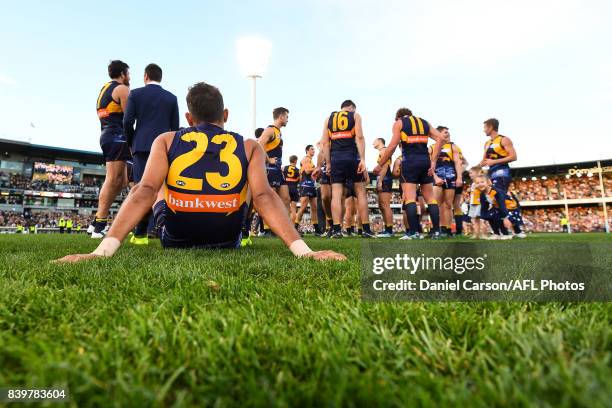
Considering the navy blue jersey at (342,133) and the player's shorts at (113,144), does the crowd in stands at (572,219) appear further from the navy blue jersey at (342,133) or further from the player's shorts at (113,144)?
the player's shorts at (113,144)

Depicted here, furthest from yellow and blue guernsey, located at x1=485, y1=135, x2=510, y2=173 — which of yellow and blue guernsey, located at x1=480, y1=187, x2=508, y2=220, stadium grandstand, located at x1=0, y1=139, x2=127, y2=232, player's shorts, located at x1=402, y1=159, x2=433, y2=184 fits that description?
stadium grandstand, located at x1=0, y1=139, x2=127, y2=232

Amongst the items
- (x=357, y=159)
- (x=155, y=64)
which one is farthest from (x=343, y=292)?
(x=357, y=159)

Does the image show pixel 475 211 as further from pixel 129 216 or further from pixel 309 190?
pixel 129 216

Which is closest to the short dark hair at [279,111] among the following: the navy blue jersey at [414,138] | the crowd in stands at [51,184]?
the navy blue jersey at [414,138]

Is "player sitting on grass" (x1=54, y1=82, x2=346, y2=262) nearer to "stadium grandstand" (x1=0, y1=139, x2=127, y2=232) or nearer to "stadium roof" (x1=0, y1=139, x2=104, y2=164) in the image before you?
"stadium grandstand" (x1=0, y1=139, x2=127, y2=232)

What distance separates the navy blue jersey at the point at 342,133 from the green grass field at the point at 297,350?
20.8 feet

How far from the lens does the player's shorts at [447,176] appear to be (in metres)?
9.60

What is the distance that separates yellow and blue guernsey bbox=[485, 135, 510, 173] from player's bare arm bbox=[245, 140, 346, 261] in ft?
23.4

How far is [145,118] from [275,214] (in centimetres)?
322

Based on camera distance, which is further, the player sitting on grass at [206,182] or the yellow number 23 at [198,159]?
the yellow number 23 at [198,159]

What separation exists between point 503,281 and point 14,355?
1.74 meters

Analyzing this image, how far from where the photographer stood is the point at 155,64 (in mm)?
5219

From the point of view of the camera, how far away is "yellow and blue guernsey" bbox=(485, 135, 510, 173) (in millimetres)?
8273

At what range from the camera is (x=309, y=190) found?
12.7 metres
